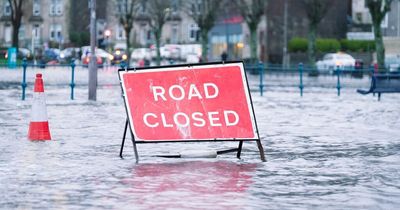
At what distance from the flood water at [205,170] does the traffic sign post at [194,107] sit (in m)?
0.36

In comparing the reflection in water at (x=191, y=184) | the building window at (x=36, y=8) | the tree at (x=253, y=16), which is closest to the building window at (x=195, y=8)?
the tree at (x=253, y=16)

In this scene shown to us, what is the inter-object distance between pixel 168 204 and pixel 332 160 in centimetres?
493

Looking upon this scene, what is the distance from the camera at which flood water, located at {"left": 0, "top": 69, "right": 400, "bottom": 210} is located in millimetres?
10523

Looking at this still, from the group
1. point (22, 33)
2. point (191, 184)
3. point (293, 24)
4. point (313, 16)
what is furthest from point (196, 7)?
point (191, 184)

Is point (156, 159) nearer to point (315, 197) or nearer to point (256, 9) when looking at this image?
point (315, 197)

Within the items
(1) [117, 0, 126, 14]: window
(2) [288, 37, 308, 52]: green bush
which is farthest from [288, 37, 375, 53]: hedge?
(1) [117, 0, 126, 14]: window

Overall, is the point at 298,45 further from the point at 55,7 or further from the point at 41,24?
the point at 41,24

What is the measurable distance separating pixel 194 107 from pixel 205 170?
1.37m

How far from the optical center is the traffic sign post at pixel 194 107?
46.7 ft

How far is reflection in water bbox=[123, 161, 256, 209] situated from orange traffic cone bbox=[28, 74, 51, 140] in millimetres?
3566

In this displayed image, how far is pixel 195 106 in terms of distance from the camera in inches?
565

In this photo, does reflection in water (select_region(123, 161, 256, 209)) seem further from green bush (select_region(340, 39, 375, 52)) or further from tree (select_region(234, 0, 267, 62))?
green bush (select_region(340, 39, 375, 52))

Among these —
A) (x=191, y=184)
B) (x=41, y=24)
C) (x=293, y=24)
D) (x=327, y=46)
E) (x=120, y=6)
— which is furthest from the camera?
(x=41, y=24)

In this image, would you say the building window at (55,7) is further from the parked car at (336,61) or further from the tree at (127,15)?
the parked car at (336,61)
